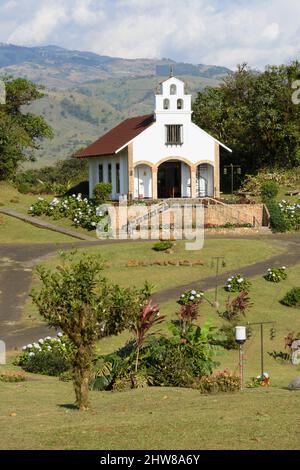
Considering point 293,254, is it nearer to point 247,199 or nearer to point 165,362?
point 247,199

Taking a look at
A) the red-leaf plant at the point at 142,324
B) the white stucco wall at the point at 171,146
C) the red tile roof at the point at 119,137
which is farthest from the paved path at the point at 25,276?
the red tile roof at the point at 119,137

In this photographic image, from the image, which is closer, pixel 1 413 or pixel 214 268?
pixel 1 413

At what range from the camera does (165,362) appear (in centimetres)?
2256

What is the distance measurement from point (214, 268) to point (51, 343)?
1532cm

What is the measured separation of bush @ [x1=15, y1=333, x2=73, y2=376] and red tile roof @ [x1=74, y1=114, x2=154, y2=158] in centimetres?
3397

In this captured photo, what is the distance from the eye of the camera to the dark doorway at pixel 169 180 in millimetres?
64375

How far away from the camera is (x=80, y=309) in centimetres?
1708

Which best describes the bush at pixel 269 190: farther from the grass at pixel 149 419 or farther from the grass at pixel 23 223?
the grass at pixel 149 419

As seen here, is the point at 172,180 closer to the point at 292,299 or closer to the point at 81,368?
the point at 292,299

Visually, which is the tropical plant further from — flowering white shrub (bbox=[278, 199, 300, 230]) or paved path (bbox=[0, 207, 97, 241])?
flowering white shrub (bbox=[278, 199, 300, 230])

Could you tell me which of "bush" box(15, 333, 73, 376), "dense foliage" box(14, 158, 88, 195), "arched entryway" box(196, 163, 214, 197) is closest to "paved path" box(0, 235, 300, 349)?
"bush" box(15, 333, 73, 376)

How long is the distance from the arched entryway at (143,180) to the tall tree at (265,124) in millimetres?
9637

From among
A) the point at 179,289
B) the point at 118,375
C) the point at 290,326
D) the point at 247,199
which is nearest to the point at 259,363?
the point at 290,326
